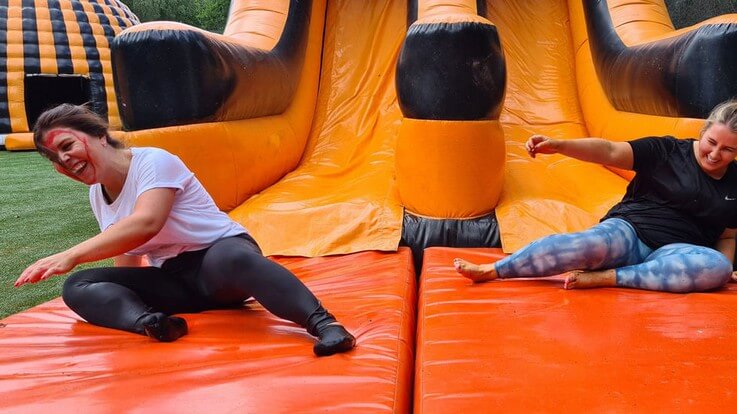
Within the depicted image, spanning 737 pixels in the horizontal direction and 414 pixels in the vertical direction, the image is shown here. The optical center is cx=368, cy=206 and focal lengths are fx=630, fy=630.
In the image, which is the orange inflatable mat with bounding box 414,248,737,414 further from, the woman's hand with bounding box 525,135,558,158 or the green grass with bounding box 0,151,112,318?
the green grass with bounding box 0,151,112,318

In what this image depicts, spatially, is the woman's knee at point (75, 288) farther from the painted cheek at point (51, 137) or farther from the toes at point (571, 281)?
the toes at point (571, 281)

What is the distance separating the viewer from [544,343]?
1.44m

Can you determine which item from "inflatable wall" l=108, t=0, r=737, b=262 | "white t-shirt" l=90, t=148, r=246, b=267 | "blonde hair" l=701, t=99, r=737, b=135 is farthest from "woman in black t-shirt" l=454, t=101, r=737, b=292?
"white t-shirt" l=90, t=148, r=246, b=267

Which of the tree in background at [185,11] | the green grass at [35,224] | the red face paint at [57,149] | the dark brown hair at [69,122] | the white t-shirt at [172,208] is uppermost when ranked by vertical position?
the dark brown hair at [69,122]

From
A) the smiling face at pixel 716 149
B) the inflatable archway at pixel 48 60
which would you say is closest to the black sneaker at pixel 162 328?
the smiling face at pixel 716 149

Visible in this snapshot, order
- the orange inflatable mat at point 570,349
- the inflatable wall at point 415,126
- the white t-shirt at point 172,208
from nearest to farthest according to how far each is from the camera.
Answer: the orange inflatable mat at point 570,349, the white t-shirt at point 172,208, the inflatable wall at point 415,126

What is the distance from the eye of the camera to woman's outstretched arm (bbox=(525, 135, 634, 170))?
1.78 metres

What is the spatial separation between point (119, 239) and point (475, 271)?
3.32 feet

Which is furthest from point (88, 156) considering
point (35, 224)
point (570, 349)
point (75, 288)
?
point (35, 224)

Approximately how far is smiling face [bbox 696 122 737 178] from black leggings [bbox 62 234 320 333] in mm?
1239

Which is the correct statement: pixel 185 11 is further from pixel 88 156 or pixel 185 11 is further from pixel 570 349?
pixel 570 349

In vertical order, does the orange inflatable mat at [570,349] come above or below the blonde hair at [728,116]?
below

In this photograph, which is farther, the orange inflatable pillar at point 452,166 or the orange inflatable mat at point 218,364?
the orange inflatable pillar at point 452,166

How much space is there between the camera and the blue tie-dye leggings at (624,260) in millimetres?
1794
